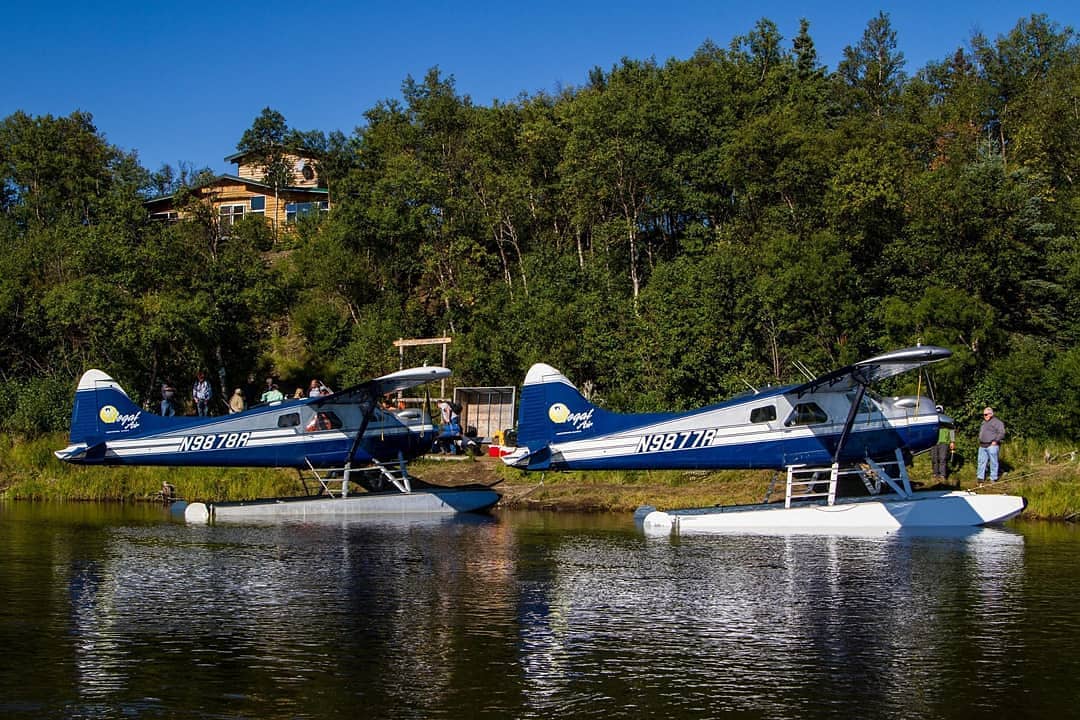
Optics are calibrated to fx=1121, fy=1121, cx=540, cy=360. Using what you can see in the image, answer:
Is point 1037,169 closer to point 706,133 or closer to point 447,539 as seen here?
point 706,133

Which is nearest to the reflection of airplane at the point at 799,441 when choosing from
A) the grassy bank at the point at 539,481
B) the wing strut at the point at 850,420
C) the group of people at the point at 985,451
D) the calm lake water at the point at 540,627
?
the wing strut at the point at 850,420

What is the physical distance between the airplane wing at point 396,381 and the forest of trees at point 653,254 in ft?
25.6

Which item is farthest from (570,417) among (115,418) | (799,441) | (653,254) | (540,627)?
(653,254)

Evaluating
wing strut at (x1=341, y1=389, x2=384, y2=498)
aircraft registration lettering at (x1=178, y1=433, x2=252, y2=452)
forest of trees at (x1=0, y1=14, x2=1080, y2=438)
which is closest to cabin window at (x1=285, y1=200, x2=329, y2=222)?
forest of trees at (x1=0, y1=14, x2=1080, y2=438)

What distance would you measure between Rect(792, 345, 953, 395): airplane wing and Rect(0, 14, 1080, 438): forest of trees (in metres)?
6.24

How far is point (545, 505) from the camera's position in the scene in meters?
24.8

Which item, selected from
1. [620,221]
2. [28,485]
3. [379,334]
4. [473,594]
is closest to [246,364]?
[379,334]

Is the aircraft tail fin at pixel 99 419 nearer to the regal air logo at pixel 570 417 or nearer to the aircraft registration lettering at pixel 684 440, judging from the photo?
the regal air logo at pixel 570 417

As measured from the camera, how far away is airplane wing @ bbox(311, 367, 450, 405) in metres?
21.8

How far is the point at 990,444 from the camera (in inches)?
876

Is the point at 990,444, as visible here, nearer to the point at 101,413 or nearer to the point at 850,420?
the point at 850,420

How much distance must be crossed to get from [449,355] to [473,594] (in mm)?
22501

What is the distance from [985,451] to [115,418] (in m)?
17.5

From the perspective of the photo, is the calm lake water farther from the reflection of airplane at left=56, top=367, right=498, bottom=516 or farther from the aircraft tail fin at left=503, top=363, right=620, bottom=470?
the reflection of airplane at left=56, top=367, right=498, bottom=516
